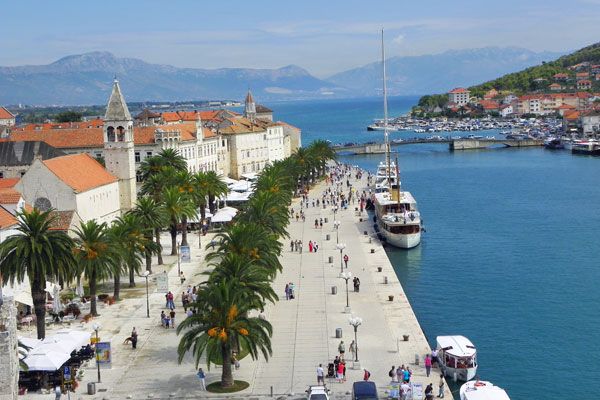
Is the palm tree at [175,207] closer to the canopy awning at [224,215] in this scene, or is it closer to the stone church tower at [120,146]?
the stone church tower at [120,146]

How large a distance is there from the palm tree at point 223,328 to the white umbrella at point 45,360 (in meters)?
5.28

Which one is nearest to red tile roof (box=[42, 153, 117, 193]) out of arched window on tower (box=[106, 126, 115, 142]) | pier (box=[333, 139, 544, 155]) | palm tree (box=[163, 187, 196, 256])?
arched window on tower (box=[106, 126, 115, 142])

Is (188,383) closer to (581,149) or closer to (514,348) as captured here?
(514,348)

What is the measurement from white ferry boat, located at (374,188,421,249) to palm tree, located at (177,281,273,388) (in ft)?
126

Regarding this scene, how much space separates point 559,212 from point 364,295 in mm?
50188

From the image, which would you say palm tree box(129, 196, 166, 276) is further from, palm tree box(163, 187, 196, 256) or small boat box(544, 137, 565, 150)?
small boat box(544, 137, 565, 150)

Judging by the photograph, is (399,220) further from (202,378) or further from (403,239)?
(202,378)

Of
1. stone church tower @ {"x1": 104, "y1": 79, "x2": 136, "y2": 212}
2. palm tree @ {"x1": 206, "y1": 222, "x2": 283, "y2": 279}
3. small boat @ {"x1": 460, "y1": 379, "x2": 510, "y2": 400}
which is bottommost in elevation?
small boat @ {"x1": 460, "y1": 379, "x2": 510, "y2": 400}

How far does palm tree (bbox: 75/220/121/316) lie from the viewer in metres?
44.8

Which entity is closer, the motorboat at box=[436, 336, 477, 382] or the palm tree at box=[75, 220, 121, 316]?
the motorboat at box=[436, 336, 477, 382]

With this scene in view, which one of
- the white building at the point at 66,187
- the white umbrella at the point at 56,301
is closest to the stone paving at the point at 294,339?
the white umbrella at the point at 56,301

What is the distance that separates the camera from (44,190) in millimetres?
61031

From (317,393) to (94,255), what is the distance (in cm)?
1835

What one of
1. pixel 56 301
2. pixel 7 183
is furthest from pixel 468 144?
pixel 56 301
